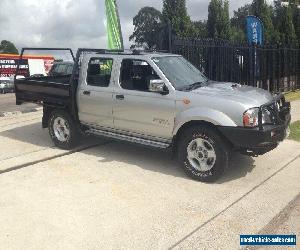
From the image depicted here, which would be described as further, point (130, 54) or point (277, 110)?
point (130, 54)

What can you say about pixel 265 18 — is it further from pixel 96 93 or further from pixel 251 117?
pixel 251 117

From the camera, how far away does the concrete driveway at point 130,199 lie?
14.7 feet

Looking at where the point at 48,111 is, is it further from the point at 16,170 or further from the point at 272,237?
the point at 272,237

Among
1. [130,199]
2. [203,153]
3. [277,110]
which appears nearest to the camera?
[130,199]

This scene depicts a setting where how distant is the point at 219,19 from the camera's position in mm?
31344

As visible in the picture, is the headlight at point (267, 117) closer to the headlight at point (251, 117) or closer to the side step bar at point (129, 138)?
the headlight at point (251, 117)

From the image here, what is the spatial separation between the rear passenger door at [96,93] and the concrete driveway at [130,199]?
0.72 metres

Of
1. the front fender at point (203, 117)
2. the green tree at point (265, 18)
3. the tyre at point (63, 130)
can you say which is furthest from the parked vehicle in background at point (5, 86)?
the front fender at point (203, 117)

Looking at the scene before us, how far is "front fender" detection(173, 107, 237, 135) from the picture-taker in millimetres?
5855

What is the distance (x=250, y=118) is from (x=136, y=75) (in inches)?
86.9

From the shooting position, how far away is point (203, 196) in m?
5.61

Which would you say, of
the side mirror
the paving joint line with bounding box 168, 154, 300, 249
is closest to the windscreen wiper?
the side mirror

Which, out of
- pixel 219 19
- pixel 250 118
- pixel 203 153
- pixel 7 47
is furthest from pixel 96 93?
pixel 7 47

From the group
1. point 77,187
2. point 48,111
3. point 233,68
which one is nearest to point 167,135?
point 77,187
